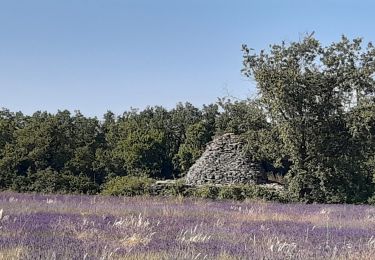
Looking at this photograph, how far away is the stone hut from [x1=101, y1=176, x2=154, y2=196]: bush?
115 inches

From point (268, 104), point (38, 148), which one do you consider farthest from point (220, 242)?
point (38, 148)

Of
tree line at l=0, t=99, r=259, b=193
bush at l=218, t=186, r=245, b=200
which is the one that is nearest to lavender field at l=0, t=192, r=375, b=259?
bush at l=218, t=186, r=245, b=200

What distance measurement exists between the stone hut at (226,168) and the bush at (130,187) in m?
2.91

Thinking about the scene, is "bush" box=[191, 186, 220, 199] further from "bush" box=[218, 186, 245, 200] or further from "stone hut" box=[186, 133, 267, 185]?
"stone hut" box=[186, 133, 267, 185]

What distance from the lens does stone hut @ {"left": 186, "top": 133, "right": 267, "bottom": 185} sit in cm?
2570

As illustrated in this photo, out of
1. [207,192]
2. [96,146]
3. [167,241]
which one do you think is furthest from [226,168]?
[167,241]

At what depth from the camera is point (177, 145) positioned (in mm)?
31344

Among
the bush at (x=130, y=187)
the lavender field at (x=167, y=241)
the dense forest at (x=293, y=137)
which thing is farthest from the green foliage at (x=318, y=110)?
the lavender field at (x=167, y=241)

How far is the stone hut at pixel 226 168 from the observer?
25703 mm

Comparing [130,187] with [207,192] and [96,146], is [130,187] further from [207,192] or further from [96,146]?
[96,146]

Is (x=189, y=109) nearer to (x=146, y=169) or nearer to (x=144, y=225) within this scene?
(x=146, y=169)

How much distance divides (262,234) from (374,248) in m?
1.72

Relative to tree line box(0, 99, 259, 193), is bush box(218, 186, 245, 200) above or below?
below

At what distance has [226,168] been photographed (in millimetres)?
Answer: 26312
